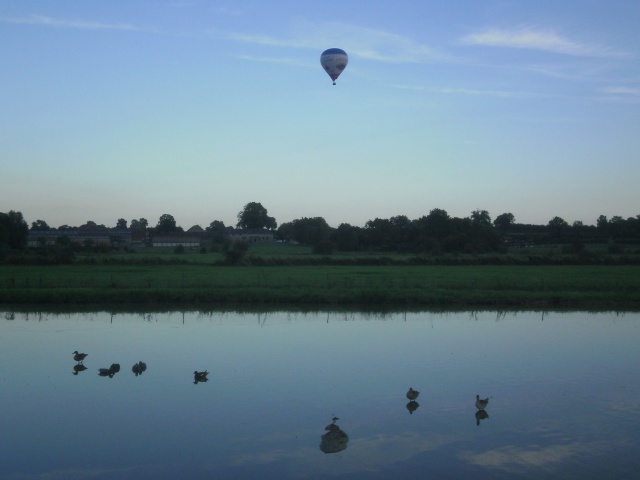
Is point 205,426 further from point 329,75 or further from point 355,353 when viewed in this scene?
point 329,75

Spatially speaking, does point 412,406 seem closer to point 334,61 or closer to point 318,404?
point 318,404

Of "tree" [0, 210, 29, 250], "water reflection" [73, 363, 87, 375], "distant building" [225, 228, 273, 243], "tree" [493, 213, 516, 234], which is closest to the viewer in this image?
"water reflection" [73, 363, 87, 375]

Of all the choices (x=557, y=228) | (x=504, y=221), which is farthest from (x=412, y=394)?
(x=504, y=221)

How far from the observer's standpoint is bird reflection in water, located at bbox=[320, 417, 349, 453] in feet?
29.2

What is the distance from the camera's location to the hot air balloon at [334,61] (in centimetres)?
3266

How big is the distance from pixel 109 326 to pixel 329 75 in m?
18.6

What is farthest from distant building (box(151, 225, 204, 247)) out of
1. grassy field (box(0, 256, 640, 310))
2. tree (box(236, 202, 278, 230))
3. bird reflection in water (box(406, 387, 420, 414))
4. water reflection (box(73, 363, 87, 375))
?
bird reflection in water (box(406, 387, 420, 414))

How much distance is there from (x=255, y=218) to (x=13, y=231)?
2571 inches

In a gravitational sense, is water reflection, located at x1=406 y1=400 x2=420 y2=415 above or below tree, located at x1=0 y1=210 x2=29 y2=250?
below

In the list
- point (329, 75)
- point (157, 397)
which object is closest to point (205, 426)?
point (157, 397)

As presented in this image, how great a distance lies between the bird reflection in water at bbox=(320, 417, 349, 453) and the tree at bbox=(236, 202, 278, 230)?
4555 inches

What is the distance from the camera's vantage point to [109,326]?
19.8m

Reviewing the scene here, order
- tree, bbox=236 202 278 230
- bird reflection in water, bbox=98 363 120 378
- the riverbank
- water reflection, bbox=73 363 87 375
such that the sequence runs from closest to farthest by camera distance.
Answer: bird reflection in water, bbox=98 363 120 378 < water reflection, bbox=73 363 87 375 < the riverbank < tree, bbox=236 202 278 230

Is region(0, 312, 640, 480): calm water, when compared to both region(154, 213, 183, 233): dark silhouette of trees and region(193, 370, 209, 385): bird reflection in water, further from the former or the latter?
region(154, 213, 183, 233): dark silhouette of trees
